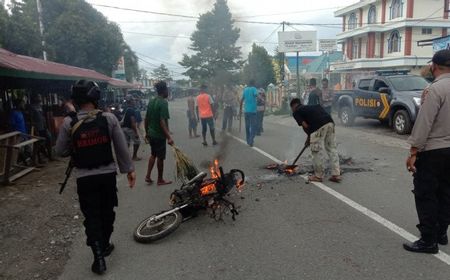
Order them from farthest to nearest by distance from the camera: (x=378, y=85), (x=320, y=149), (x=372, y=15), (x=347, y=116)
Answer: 1. (x=372, y=15)
2. (x=347, y=116)
3. (x=378, y=85)
4. (x=320, y=149)

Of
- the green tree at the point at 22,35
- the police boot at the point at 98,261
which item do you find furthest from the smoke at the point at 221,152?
the green tree at the point at 22,35

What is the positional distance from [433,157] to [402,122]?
9.43 m

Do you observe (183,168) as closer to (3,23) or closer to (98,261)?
(98,261)

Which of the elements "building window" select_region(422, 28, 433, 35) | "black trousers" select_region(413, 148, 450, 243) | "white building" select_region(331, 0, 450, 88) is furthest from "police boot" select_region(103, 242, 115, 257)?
"building window" select_region(422, 28, 433, 35)

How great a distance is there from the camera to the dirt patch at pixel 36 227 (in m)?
4.01

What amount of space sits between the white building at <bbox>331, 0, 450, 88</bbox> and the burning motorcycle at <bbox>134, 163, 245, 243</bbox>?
92.3ft

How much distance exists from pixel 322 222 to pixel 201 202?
151 centimetres

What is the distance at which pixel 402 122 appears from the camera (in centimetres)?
1238

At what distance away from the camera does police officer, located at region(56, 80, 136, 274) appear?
3.60m

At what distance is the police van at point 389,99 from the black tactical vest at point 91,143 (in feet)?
34.8

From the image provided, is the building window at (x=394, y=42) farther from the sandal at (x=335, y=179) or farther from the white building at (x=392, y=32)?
the sandal at (x=335, y=179)

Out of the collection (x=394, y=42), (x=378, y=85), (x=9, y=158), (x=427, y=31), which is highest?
(x=427, y=31)

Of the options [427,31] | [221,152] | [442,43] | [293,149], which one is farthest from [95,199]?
[427,31]

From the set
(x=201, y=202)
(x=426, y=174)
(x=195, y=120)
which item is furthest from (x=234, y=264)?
(x=195, y=120)
